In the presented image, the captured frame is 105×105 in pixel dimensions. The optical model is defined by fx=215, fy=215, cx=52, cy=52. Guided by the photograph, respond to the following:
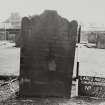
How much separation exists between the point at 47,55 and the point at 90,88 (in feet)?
6.47

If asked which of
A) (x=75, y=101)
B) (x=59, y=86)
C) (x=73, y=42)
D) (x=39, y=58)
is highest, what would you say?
(x=73, y=42)

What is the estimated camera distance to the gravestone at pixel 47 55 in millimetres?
6961

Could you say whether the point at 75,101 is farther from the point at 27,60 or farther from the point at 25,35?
the point at 25,35

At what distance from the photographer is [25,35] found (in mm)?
6980

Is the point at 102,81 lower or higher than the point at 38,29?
lower

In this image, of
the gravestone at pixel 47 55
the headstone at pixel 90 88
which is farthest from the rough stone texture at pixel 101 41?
the gravestone at pixel 47 55

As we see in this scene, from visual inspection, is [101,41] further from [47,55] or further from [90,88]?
[47,55]

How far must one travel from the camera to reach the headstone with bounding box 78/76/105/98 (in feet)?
24.8

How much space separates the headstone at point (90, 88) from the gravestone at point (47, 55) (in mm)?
632

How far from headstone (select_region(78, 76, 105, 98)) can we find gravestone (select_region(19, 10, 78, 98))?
63cm

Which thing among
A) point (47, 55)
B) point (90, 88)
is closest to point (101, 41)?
point (90, 88)

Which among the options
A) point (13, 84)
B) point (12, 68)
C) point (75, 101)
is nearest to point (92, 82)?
point (75, 101)

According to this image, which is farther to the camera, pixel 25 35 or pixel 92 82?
pixel 92 82

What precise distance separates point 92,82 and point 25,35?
2.88 m
